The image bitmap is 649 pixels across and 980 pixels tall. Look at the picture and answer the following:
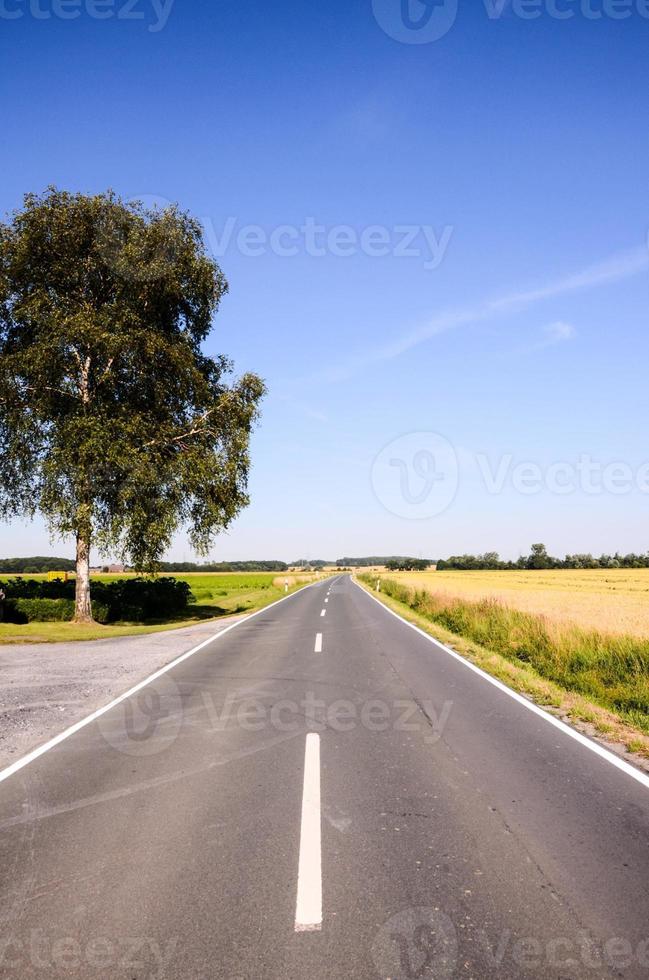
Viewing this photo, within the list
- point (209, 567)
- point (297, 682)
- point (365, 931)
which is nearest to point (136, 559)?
point (297, 682)

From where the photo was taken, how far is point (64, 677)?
1007cm

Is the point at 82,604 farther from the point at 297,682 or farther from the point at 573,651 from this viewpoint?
the point at 573,651

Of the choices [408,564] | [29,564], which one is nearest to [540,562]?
[408,564]

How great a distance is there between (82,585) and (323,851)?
56.3 feet

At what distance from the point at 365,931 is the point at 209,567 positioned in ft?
→ 542

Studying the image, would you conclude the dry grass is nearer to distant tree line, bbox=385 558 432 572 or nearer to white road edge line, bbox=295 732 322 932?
white road edge line, bbox=295 732 322 932

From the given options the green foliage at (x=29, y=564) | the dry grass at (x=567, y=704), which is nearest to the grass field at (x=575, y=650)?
the dry grass at (x=567, y=704)

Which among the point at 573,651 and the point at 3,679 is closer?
the point at 3,679

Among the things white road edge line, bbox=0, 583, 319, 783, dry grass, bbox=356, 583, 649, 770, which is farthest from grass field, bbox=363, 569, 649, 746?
white road edge line, bbox=0, 583, 319, 783

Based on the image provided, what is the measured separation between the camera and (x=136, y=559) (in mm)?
18844

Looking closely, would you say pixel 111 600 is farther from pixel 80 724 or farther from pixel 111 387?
pixel 80 724

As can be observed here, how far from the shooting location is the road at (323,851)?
2.83 metres

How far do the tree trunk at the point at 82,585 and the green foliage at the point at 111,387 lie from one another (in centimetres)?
109

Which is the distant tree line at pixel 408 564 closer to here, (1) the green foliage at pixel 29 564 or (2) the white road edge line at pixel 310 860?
(1) the green foliage at pixel 29 564
